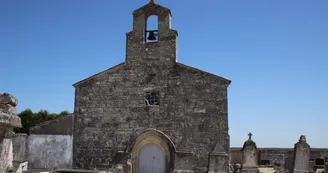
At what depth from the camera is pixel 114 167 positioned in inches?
628

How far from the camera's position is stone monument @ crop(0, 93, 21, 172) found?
493cm

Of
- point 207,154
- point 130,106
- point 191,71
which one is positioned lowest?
point 207,154

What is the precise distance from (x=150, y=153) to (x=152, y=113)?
1972mm

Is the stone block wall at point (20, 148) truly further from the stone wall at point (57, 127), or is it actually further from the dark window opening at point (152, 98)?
the dark window opening at point (152, 98)

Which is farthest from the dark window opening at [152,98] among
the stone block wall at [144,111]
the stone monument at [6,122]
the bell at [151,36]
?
the stone monument at [6,122]

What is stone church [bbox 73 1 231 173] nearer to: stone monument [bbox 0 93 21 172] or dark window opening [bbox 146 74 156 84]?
dark window opening [bbox 146 74 156 84]

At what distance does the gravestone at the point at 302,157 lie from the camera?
52.3 feet

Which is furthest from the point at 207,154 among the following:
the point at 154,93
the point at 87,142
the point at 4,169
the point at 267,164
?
the point at 267,164

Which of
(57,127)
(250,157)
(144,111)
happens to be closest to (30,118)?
(57,127)

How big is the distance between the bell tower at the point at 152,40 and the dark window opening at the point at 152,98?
1512mm

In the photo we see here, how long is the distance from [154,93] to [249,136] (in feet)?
17.1

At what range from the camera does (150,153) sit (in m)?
15.9

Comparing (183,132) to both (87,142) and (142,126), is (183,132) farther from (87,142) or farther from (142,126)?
(87,142)

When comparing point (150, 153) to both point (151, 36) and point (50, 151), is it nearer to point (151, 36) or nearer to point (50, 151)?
point (151, 36)
